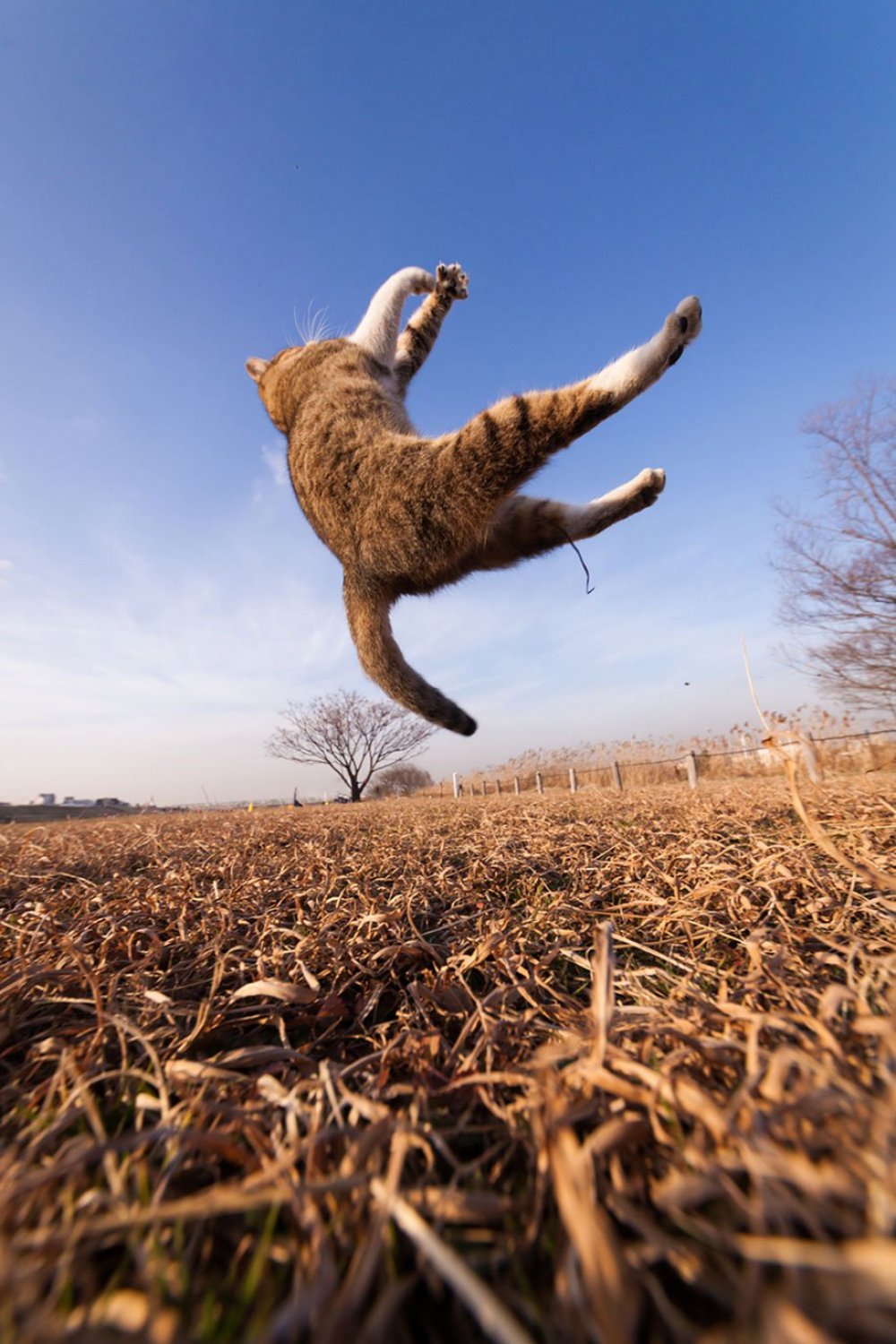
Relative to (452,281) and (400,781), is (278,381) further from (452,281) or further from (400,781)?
(400,781)

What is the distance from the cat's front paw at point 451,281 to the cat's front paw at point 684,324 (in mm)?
1919

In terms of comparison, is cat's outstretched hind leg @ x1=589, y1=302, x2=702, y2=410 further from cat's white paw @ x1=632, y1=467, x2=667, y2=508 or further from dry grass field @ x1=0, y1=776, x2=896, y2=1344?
dry grass field @ x1=0, y1=776, x2=896, y2=1344

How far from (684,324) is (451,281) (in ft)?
6.63

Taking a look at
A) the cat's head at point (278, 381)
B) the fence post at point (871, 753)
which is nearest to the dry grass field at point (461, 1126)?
the cat's head at point (278, 381)

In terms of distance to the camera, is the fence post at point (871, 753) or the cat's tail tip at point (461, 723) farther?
the fence post at point (871, 753)

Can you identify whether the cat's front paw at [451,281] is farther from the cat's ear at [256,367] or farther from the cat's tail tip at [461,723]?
the cat's tail tip at [461,723]

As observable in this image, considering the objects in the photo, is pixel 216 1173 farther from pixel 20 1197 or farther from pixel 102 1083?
pixel 102 1083

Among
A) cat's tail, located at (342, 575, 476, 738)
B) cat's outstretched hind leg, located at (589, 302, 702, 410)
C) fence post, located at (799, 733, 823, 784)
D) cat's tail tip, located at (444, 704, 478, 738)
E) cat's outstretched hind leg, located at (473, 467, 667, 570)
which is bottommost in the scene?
fence post, located at (799, 733, 823, 784)

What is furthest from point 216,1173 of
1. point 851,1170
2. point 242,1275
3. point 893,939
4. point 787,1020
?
point 893,939

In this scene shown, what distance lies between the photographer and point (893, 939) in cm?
114

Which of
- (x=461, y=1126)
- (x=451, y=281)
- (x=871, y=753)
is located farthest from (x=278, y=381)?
(x=871, y=753)

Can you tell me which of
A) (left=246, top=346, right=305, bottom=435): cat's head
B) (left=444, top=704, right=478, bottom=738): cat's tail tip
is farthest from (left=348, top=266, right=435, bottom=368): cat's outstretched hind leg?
(left=444, top=704, right=478, bottom=738): cat's tail tip

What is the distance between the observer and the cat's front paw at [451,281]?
11.5 feet

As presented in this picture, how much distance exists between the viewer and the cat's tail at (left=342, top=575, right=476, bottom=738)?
3092mm
